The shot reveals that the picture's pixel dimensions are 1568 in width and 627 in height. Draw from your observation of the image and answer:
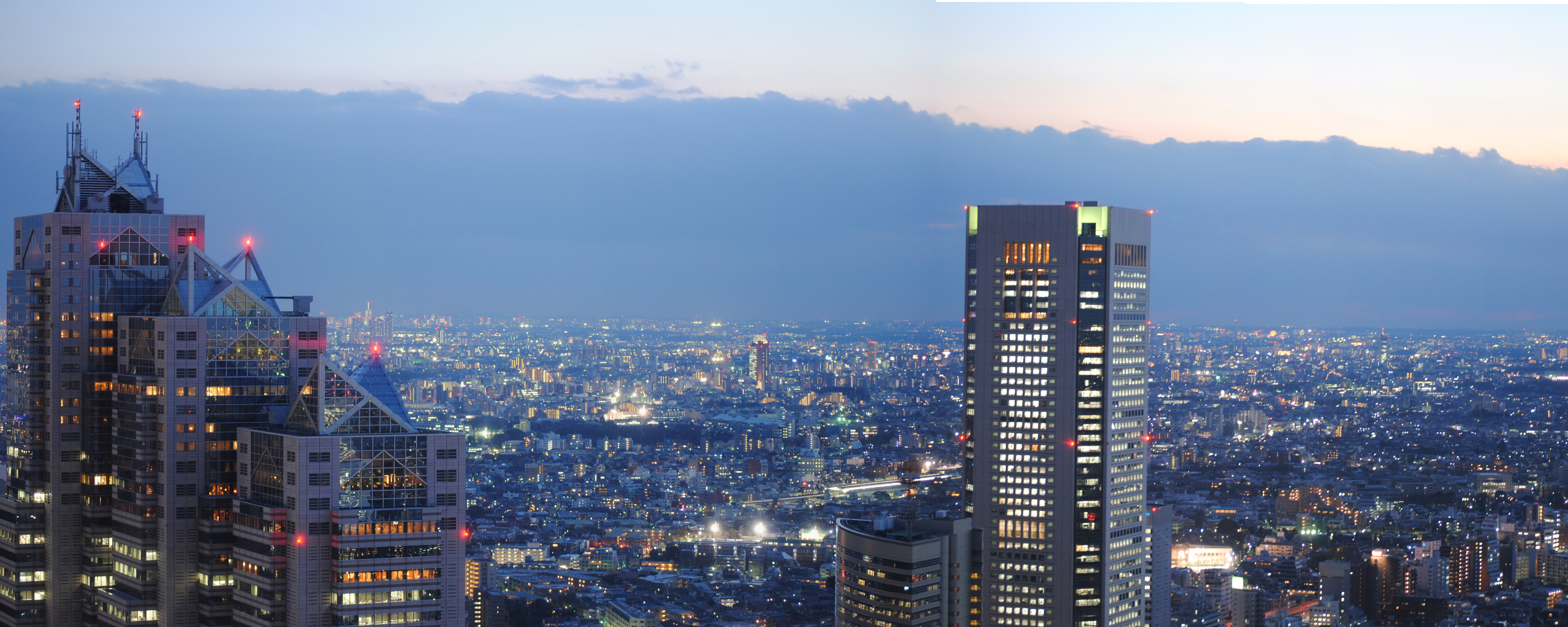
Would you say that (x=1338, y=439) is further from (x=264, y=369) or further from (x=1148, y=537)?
(x=264, y=369)

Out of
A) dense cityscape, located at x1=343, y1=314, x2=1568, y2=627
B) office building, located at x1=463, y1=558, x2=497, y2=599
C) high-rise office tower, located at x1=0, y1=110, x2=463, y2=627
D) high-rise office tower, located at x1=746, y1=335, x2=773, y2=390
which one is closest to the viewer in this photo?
high-rise office tower, located at x1=0, y1=110, x2=463, y2=627

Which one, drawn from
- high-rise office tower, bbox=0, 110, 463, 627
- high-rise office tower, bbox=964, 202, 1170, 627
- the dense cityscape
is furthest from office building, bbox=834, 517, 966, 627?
high-rise office tower, bbox=0, 110, 463, 627

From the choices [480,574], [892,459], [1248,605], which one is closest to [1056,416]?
[1248,605]

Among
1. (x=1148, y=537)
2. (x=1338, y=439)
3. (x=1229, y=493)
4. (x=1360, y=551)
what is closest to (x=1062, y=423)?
(x=1148, y=537)

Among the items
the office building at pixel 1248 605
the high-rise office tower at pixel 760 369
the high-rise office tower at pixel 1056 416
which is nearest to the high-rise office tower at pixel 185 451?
the high-rise office tower at pixel 1056 416

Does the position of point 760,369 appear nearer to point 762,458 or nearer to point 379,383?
point 762,458

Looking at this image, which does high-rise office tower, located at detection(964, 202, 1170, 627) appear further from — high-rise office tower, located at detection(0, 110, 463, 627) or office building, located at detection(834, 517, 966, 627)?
high-rise office tower, located at detection(0, 110, 463, 627)
